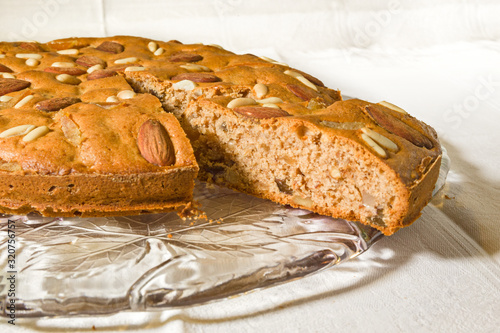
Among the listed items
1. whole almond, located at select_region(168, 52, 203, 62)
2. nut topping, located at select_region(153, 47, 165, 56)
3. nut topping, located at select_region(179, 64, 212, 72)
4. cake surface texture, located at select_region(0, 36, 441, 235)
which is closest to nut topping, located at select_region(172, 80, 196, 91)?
cake surface texture, located at select_region(0, 36, 441, 235)

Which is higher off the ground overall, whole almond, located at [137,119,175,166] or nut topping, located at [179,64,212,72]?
nut topping, located at [179,64,212,72]

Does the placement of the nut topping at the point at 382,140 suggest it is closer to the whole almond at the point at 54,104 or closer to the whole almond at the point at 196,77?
the whole almond at the point at 196,77

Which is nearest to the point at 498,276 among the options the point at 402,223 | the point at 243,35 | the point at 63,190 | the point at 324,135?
the point at 402,223

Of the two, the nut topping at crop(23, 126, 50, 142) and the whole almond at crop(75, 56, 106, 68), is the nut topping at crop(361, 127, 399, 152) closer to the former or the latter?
the nut topping at crop(23, 126, 50, 142)

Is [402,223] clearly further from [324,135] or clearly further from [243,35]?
[243,35]

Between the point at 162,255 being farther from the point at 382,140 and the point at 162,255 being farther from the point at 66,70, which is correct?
the point at 66,70

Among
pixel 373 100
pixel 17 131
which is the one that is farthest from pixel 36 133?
pixel 373 100

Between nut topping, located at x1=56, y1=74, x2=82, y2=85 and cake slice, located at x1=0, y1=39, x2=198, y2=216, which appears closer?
cake slice, located at x1=0, y1=39, x2=198, y2=216
